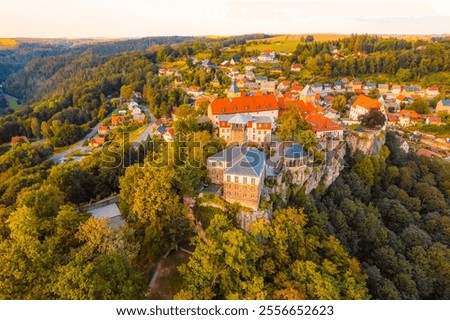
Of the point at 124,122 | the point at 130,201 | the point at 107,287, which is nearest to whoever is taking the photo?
the point at 107,287

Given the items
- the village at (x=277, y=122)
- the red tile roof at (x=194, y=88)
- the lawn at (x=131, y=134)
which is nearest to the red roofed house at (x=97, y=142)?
the lawn at (x=131, y=134)

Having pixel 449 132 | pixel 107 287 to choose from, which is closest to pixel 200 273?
pixel 107 287

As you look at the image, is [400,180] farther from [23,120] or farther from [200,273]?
[23,120]

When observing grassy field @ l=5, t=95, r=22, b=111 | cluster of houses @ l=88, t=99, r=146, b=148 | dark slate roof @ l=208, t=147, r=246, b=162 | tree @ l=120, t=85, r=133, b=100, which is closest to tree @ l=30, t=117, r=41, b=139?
cluster of houses @ l=88, t=99, r=146, b=148

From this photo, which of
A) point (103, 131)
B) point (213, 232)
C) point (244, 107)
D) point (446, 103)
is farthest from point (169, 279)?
point (446, 103)

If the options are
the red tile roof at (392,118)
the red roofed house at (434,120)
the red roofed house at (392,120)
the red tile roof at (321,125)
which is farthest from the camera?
the red tile roof at (392,118)

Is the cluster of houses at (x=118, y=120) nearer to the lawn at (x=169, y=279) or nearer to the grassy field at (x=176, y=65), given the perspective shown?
the grassy field at (x=176, y=65)

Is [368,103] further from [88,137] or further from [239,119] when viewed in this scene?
[88,137]
